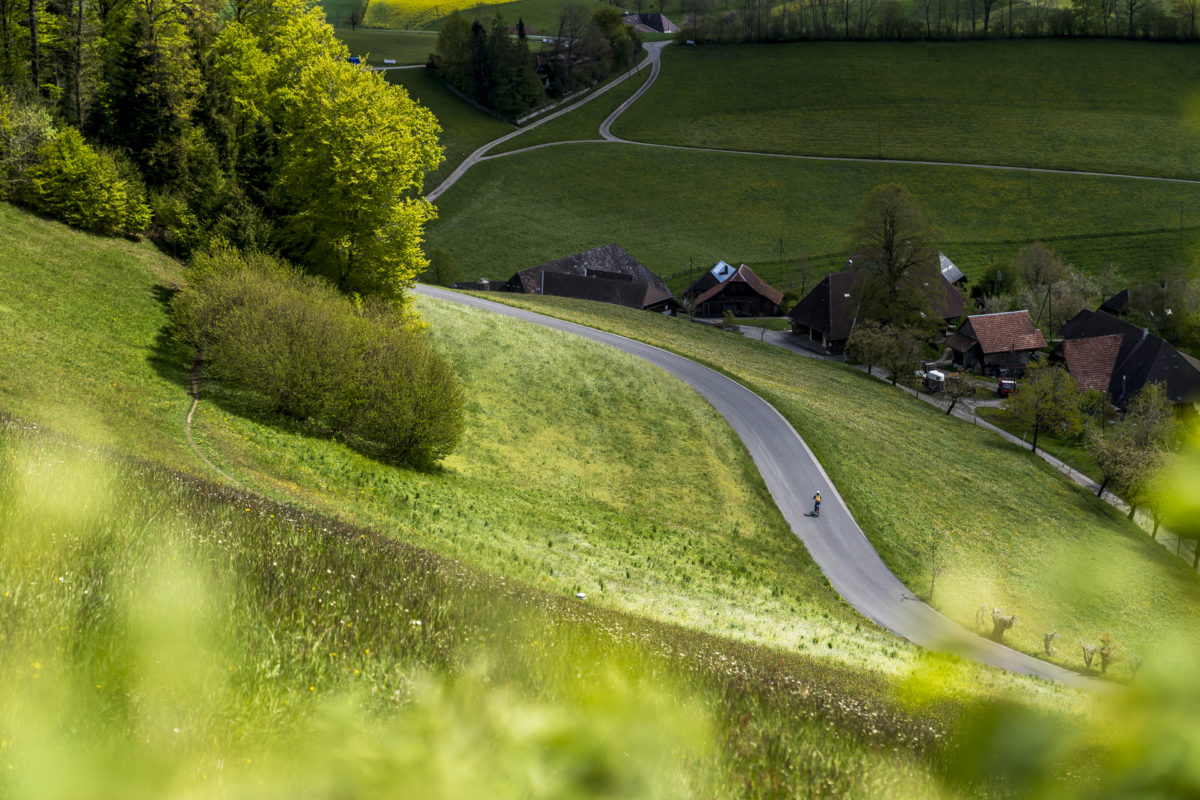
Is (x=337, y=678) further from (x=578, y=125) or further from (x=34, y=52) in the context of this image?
(x=578, y=125)

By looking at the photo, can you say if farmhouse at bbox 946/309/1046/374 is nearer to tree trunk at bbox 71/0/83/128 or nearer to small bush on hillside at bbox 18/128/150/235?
small bush on hillside at bbox 18/128/150/235

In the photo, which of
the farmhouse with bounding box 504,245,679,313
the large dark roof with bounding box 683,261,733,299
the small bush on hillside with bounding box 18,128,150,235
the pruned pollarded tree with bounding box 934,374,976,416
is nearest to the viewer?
the small bush on hillside with bounding box 18,128,150,235

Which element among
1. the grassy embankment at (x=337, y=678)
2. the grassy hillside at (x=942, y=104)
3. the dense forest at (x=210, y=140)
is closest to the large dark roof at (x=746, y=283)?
the grassy hillside at (x=942, y=104)

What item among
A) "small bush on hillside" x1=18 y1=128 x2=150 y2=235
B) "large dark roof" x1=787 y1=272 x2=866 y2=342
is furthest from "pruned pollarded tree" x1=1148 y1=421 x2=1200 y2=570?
"large dark roof" x1=787 y1=272 x2=866 y2=342

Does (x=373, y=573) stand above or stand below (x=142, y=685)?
below

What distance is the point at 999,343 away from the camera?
77.9 m

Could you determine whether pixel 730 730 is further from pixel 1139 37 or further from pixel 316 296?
pixel 1139 37

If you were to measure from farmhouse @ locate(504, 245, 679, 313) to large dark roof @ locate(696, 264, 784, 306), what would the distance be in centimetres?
396

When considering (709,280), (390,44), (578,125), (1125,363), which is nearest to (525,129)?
(578,125)

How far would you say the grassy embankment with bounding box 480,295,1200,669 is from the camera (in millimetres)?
30719

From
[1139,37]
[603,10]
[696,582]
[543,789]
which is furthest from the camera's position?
[603,10]

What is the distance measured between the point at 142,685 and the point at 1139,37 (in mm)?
181106

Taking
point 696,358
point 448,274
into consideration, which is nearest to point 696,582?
point 696,358

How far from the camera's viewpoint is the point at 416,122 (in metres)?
43.0
